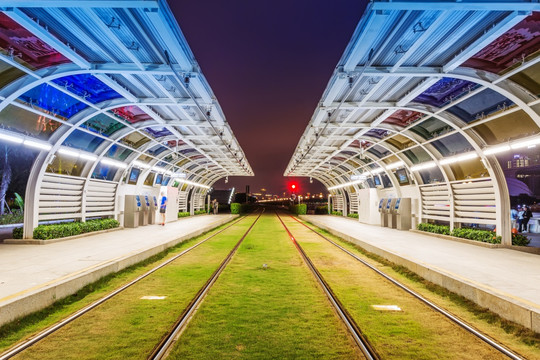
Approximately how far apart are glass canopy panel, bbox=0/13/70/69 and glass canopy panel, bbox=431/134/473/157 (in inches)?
543

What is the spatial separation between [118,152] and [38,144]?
560 centimetres

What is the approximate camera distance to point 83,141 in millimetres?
13016

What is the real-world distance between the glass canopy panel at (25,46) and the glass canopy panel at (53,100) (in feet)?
5.51

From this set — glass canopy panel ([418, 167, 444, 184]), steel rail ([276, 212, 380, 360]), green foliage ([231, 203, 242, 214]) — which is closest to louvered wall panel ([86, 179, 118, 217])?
steel rail ([276, 212, 380, 360])

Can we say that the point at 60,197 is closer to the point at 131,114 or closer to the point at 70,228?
the point at 70,228

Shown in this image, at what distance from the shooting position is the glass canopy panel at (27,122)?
9209mm

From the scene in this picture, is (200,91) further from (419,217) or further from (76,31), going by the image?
(419,217)

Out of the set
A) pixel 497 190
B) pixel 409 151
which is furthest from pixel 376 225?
pixel 497 190

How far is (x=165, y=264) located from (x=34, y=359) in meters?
5.43

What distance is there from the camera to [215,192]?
57594 mm

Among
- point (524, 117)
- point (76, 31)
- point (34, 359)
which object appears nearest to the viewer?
point (34, 359)

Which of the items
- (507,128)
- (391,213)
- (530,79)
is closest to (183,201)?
(391,213)

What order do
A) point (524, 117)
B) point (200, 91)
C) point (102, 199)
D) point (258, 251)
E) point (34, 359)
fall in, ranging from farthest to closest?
point (102, 199) < point (258, 251) < point (200, 91) < point (524, 117) < point (34, 359)

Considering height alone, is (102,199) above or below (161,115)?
below
